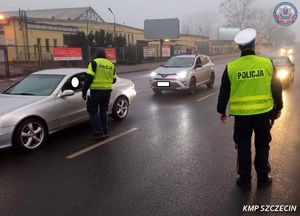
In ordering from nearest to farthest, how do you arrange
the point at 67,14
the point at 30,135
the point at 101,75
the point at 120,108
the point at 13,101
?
the point at 30,135 → the point at 13,101 → the point at 101,75 → the point at 120,108 → the point at 67,14

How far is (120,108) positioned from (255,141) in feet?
15.8

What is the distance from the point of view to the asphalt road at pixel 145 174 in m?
3.72

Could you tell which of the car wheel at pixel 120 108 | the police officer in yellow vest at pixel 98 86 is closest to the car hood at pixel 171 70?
the car wheel at pixel 120 108

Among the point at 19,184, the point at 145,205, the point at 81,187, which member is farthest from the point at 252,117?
the point at 19,184

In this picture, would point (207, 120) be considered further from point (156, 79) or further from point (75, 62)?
point (75, 62)

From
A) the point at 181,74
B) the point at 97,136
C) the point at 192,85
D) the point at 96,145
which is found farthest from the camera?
the point at 192,85

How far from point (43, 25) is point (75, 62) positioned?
12804 mm

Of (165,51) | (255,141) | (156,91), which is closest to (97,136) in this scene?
(255,141)

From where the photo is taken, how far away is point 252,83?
3854mm

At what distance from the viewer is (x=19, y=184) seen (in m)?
4.45

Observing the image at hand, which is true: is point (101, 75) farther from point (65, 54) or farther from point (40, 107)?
point (65, 54)

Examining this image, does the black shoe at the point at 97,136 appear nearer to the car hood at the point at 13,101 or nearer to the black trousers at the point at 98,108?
the black trousers at the point at 98,108

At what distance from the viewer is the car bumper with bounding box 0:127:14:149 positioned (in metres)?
5.42

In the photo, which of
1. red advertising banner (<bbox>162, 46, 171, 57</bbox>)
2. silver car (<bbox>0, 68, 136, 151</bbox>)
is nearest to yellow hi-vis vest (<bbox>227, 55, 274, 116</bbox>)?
silver car (<bbox>0, 68, 136, 151</bbox>)
